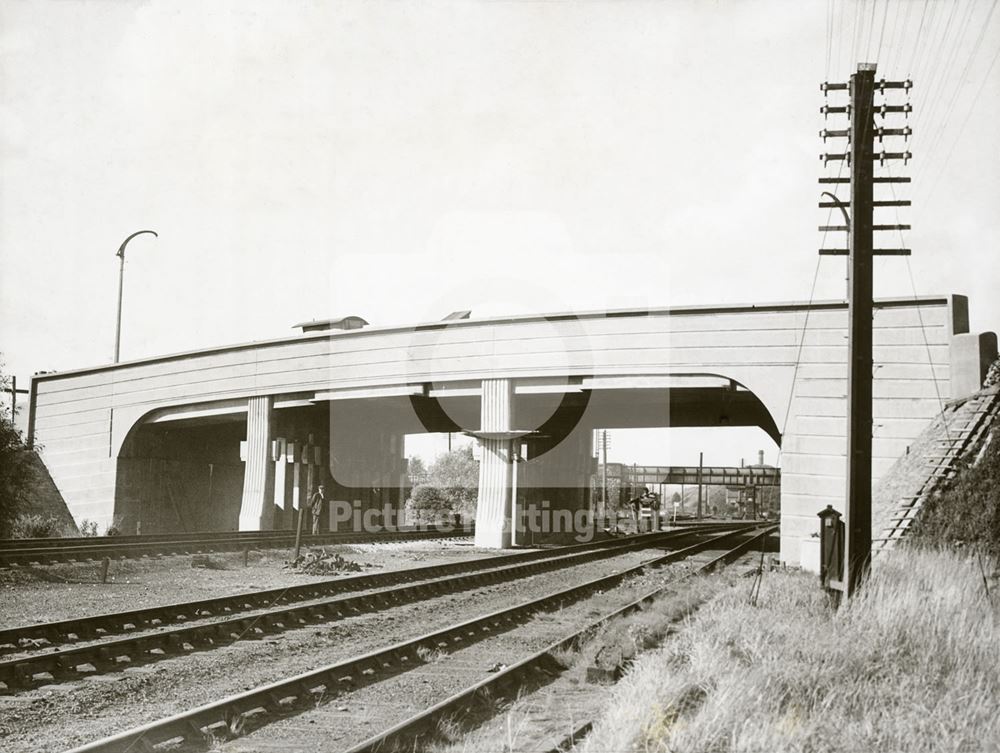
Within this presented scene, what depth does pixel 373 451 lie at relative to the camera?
44.3 meters

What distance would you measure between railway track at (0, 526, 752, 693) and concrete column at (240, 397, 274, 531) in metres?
18.7

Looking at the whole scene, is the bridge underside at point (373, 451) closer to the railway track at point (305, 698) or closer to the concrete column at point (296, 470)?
the concrete column at point (296, 470)

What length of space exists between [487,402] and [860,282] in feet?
61.3

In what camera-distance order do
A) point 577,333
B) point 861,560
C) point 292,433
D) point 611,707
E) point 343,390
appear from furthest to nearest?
1. point 292,433
2. point 343,390
3. point 577,333
4. point 861,560
5. point 611,707

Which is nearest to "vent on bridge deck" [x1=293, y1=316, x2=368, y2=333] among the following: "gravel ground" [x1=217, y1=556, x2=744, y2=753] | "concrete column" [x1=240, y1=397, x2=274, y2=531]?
"concrete column" [x1=240, y1=397, x2=274, y2=531]

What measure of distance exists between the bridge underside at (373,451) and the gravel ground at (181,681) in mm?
17089

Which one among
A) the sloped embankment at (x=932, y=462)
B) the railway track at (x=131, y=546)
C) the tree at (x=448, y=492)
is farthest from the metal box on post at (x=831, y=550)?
the tree at (x=448, y=492)

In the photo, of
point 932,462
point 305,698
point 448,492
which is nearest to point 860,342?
point 932,462

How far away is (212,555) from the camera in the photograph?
74.4 ft

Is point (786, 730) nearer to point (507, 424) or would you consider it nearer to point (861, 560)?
point (861, 560)

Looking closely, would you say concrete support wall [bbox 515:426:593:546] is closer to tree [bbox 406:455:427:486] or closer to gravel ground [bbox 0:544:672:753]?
gravel ground [bbox 0:544:672:753]

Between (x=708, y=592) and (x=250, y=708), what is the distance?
11.1 metres

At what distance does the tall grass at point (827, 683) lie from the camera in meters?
5.96

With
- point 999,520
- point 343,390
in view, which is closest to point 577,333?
point 343,390
